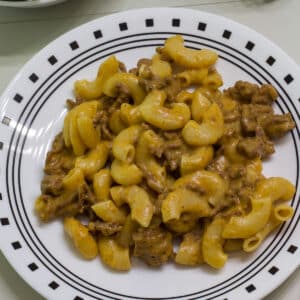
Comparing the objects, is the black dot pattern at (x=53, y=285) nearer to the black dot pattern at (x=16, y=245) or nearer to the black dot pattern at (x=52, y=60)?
the black dot pattern at (x=16, y=245)

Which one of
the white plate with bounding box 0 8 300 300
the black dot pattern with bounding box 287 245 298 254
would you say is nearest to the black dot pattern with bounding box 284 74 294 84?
the white plate with bounding box 0 8 300 300

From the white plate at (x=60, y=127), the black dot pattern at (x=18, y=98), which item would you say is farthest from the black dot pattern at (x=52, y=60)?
the black dot pattern at (x=18, y=98)

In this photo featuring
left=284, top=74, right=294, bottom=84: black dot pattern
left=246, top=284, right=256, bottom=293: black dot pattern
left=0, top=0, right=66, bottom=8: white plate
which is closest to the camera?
left=246, top=284, right=256, bottom=293: black dot pattern

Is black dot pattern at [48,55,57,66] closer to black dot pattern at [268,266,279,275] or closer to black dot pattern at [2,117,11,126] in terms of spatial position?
black dot pattern at [2,117,11,126]

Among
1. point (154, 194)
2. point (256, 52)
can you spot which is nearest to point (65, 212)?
point (154, 194)

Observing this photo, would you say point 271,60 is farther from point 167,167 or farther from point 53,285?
point 53,285

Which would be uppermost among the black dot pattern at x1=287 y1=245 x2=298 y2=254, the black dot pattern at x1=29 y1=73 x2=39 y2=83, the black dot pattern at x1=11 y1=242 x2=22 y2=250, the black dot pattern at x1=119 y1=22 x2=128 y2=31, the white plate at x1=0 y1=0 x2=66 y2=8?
the white plate at x1=0 y1=0 x2=66 y2=8

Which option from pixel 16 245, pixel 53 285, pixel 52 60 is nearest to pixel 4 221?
pixel 16 245
